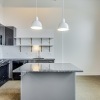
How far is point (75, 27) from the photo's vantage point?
8.09 metres

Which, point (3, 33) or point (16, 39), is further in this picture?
point (16, 39)

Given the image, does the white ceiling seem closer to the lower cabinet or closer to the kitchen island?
the lower cabinet

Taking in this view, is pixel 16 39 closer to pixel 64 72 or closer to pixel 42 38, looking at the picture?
pixel 42 38

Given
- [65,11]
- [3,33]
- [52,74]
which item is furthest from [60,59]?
[52,74]

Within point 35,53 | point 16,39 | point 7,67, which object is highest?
point 16,39

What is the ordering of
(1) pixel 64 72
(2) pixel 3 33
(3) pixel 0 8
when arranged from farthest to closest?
1. (3) pixel 0 8
2. (2) pixel 3 33
3. (1) pixel 64 72

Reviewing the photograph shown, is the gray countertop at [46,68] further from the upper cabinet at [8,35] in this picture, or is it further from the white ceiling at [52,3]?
the white ceiling at [52,3]

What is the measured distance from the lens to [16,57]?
26.0 feet

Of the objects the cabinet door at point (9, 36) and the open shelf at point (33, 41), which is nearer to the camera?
the cabinet door at point (9, 36)

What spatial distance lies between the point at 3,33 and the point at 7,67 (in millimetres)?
1429

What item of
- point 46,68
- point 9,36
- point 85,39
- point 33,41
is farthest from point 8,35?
point 46,68

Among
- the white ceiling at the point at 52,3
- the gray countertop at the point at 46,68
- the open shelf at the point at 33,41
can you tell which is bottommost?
the gray countertop at the point at 46,68

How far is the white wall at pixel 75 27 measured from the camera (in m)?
7.99

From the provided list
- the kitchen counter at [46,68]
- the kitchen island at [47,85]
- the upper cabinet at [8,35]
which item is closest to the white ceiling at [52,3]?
the upper cabinet at [8,35]
